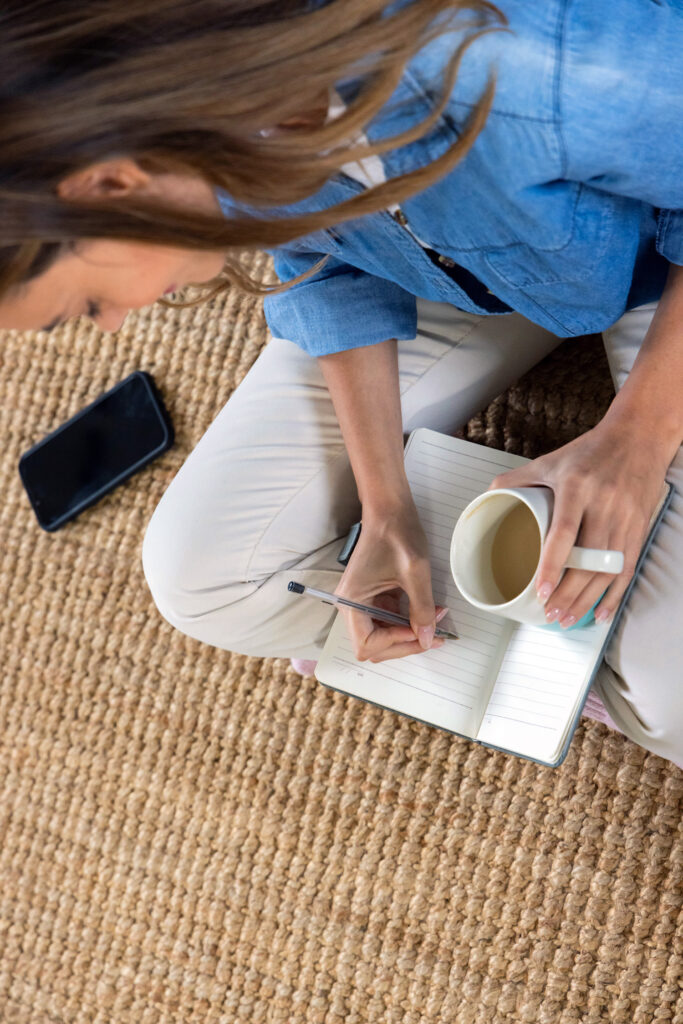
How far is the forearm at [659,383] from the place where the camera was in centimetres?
56

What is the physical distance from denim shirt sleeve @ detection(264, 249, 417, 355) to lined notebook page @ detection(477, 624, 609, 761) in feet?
0.80

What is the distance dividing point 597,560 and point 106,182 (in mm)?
326

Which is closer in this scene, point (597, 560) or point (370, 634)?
point (597, 560)

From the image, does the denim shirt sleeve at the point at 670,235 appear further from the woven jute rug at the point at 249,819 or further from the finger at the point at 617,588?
the woven jute rug at the point at 249,819

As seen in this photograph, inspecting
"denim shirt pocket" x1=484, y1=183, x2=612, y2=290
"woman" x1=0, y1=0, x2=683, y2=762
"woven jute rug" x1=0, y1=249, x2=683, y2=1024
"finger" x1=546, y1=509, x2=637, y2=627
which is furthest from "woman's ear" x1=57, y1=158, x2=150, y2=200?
"woven jute rug" x1=0, y1=249, x2=683, y2=1024

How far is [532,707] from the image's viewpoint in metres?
0.61

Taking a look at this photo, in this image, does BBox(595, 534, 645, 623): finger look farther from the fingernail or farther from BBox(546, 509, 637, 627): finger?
the fingernail

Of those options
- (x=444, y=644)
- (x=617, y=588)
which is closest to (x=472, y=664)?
(x=444, y=644)

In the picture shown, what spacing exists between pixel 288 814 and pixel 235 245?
0.61 metres

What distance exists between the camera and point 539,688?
0.61 meters

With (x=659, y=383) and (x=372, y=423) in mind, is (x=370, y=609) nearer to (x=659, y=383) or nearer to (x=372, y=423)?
(x=372, y=423)

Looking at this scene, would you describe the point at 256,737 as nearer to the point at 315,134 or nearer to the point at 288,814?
the point at 288,814

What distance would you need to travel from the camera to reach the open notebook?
60 centimetres

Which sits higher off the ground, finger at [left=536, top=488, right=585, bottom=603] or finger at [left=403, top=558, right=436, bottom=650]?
finger at [left=536, top=488, right=585, bottom=603]
